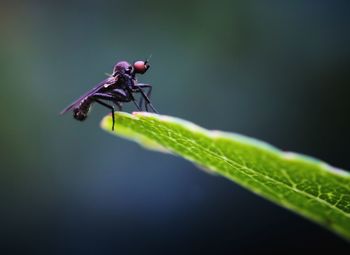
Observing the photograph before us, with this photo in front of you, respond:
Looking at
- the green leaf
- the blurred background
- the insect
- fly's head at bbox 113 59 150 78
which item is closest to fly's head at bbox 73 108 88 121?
the insect

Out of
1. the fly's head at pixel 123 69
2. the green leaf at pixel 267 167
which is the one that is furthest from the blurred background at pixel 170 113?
the green leaf at pixel 267 167

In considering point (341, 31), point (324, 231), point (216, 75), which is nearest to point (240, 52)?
point (216, 75)

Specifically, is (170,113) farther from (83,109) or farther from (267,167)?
(267,167)

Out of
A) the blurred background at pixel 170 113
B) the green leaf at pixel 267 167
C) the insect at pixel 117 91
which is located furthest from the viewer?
the blurred background at pixel 170 113

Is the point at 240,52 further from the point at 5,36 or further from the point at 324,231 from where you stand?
the point at 5,36

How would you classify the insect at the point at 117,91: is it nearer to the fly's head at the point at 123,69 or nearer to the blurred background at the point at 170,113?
the fly's head at the point at 123,69

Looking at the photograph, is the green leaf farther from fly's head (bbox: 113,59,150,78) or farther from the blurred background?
the blurred background
